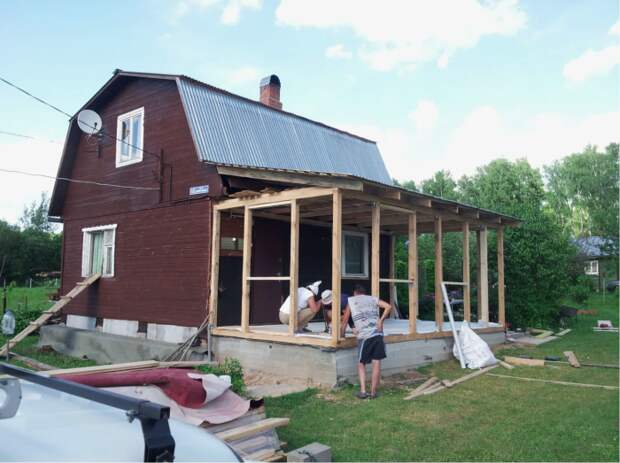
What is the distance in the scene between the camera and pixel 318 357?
24.9 ft

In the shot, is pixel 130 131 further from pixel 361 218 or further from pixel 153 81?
pixel 361 218

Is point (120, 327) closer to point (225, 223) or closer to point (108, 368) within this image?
point (225, 223)

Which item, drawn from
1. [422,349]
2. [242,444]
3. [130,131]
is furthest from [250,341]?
[130,131]

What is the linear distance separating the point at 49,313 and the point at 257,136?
6.64 m

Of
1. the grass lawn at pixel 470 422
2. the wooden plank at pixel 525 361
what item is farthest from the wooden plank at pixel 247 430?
the wooden plank at pixel 525 361

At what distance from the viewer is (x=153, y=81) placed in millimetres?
11648

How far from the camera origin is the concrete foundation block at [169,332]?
1000cm

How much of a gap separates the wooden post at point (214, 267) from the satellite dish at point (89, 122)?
4.68 metres

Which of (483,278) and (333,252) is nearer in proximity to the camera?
(333,252)

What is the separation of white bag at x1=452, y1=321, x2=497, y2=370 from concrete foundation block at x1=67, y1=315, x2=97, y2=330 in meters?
9.10

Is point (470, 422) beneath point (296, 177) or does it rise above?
beneath

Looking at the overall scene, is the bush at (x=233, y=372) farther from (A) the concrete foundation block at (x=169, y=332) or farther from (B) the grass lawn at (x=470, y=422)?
(A) the concrete foundation block at (x=169, y=332)

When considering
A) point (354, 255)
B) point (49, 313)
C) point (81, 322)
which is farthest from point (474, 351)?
point (81, 322)

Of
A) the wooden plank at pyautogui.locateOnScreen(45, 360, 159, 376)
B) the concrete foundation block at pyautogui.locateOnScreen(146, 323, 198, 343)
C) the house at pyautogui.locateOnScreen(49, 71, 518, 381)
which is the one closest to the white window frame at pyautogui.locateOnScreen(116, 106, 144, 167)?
the house at pyautogui.locateOnScreen(49, 71, 518, 381)
